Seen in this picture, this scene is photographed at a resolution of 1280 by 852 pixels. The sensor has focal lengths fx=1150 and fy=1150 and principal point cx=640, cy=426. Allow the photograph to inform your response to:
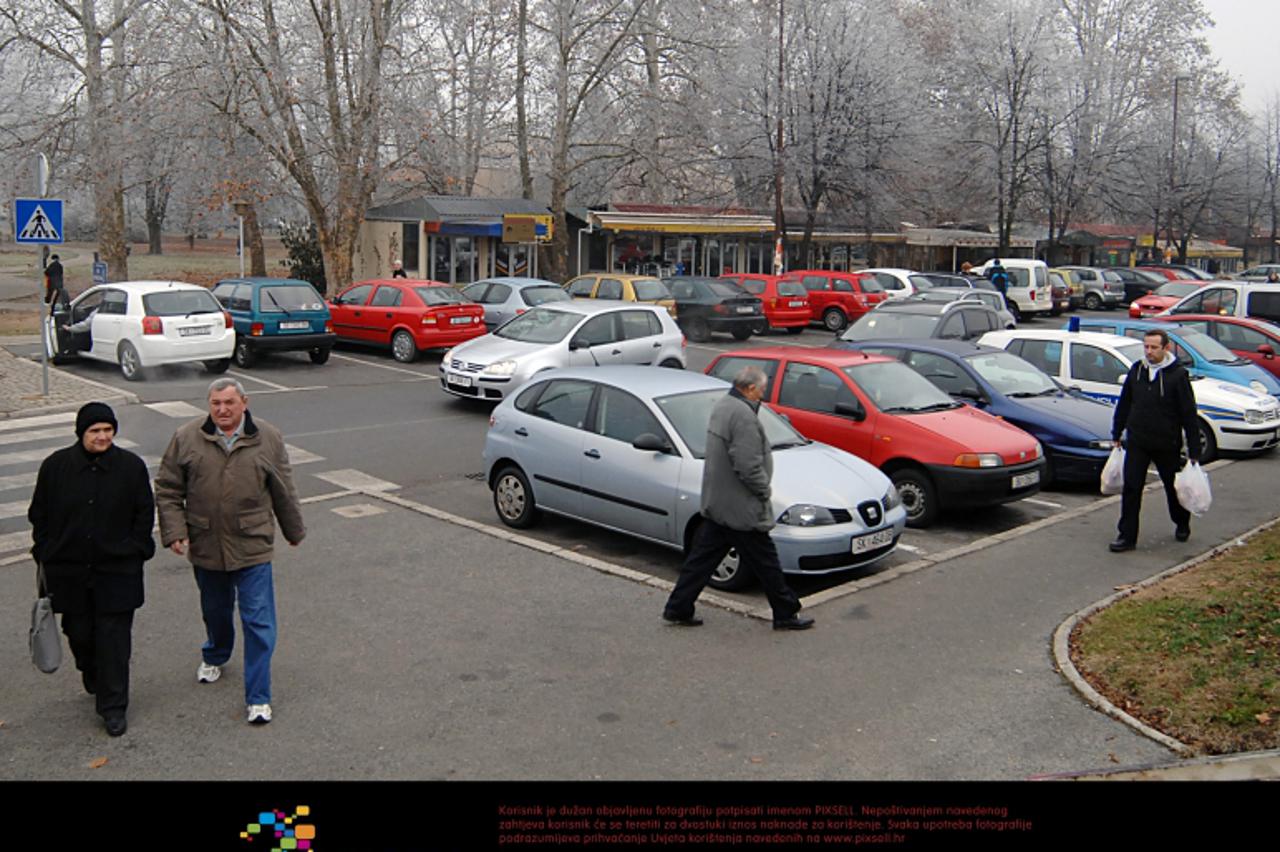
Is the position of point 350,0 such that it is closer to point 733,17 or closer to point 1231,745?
point 733,17

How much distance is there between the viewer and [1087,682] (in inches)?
263

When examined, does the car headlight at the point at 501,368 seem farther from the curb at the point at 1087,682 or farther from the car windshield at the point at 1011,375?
the curb at the point at 1087,682

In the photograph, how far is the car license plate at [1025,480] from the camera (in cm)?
1064

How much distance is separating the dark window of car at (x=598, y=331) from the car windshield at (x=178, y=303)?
246 inches

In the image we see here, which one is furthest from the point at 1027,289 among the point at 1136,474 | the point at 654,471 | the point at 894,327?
the point at 654,471

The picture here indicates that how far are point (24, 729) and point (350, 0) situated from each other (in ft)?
94.4

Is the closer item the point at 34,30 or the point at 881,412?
the point at 881,412

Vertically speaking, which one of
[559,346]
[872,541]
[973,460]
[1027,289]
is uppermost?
[1027,289]

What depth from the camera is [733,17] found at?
1586 inches

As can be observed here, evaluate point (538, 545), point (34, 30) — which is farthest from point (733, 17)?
point (538, 545)

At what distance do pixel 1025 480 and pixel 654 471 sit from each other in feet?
12.9

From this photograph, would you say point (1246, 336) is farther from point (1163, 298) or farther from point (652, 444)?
point (1163, 298)

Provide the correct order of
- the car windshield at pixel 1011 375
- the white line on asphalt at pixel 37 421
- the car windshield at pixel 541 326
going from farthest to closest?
1. the car windshield at pixel 541 326
2. the white line on asphalt at pixel 37 421
3. the car windshield at pixel 1011 375

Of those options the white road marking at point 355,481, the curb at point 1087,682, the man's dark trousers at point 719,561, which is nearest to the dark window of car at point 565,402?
the man's dark trousers at point 719,561
